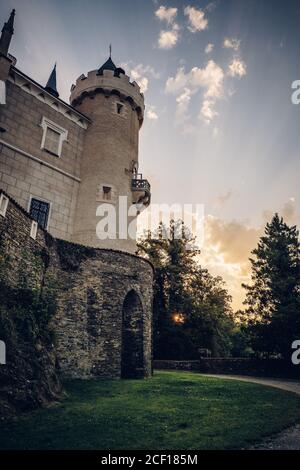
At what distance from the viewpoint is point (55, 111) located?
745 inches

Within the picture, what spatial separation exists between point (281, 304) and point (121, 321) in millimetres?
13640

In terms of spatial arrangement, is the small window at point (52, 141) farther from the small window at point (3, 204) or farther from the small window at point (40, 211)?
the small window at point (3, 204)

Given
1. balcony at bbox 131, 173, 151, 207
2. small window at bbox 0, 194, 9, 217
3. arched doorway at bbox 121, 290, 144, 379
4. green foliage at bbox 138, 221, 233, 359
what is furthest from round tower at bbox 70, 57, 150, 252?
green foliage at bbox 138, 221, 233, 359

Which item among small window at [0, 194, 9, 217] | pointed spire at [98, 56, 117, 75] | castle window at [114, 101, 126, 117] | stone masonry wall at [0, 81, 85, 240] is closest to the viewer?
small window at [0, 194, 9, 217]

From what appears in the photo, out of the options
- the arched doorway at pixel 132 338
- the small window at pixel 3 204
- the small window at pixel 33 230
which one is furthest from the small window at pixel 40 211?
the small window at pixel 3 204

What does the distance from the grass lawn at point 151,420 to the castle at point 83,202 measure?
336cm

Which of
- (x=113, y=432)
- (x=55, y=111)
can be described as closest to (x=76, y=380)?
(x=113, y=432)

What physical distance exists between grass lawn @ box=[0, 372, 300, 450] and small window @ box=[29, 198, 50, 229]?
8.77 meters

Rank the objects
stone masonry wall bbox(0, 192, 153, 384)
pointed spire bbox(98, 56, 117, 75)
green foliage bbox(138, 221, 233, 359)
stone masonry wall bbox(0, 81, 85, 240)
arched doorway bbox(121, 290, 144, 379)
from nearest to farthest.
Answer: stone masonry wall bbox(0, 192, 153, 384), stone masonry wall bbox(0, 81, 85, 240), arched doorway bbox(121, 290, 144, 379), pointed spire bbox(98, 56, 117, 75), green foliage bbox(138, 221, 233, 359)

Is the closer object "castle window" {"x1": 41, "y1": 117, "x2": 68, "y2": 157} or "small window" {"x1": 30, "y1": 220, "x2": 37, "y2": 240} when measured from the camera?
"small window" {"x1": 30, "y1": 220, "x2": 37, "y2": 240}

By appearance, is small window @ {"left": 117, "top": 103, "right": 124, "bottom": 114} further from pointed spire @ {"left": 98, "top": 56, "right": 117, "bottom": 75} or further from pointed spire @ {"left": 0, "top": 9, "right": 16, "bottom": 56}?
pointed spire @ {"left": 0, "top": 9, "right": 16, "bottom": 56}

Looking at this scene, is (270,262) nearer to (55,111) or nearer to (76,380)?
(76,380)

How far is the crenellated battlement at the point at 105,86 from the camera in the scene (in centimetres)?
2148

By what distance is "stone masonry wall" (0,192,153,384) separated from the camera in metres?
13.3
